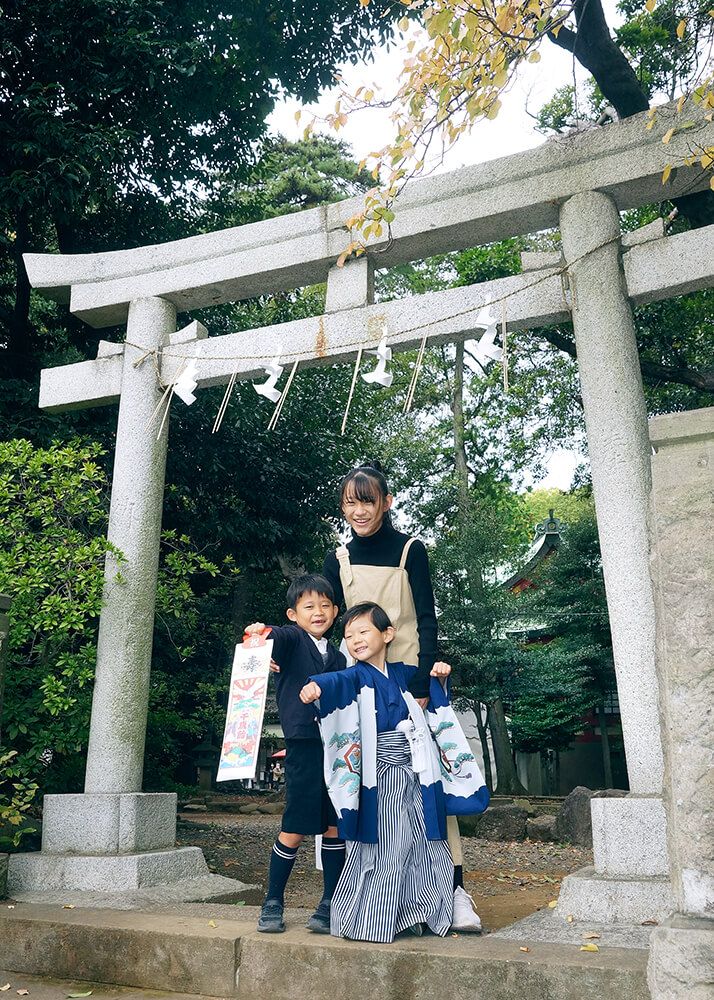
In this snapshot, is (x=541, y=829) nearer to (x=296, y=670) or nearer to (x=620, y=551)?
(x=620, y=551)

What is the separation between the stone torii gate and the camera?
4188 mm

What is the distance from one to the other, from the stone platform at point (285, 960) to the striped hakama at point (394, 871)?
0.09 meters

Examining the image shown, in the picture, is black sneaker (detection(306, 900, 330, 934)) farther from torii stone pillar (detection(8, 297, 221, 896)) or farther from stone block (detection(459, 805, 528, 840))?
stone block (detection(459, 805, 528, 840))

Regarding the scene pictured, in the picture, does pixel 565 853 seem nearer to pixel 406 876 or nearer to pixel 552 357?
pixel 406 876

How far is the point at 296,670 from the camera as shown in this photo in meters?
3.88

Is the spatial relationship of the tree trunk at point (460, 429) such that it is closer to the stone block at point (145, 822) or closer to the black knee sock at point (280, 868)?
the stone block at point (145, 822)

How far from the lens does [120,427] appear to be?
5.91 metres

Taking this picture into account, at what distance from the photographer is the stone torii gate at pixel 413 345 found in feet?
13.7

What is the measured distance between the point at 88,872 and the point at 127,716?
90 cm

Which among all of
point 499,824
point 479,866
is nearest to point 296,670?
point 479,866

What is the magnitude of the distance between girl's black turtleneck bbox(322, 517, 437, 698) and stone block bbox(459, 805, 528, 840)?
27.6ft

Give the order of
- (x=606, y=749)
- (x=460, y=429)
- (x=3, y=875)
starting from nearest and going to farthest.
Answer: (x=3, y=875), (x=606, y=749), (x=460, y=429)

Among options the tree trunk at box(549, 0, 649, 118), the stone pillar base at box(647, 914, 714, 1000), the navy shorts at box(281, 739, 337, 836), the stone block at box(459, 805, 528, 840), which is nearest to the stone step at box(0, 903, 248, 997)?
the navy shorts at box(281, 739, 337, 836)

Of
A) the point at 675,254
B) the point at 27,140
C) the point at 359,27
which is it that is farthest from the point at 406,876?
the point at 359,27
